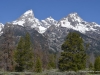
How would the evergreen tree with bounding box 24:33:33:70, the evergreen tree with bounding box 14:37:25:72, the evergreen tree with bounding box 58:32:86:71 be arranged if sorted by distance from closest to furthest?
the evergreen tree with bounding box 58:32:86:71, the evergreen tree with bounding box 14:37:25:72, the evergreen tree with bounding box 24:33:33:70

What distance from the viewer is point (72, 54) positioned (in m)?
54.0

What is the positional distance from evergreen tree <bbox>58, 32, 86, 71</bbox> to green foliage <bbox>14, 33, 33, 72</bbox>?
22.1 metres

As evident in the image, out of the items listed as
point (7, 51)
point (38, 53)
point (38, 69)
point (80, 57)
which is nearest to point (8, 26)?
point (7, 51)

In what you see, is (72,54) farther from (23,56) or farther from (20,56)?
(20,56)

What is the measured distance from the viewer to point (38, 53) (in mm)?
85188

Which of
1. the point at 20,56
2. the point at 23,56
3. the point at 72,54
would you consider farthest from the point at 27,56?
the point at 72,54

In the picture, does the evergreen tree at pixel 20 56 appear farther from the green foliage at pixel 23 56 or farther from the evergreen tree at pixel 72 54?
the evergreen tree at pixel 72 54

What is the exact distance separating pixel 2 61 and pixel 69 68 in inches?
629

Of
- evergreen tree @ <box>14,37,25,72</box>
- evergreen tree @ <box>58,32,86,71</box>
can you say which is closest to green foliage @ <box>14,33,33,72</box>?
evergreen tree @ <box>14,37,25,72</box>

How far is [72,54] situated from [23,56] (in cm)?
2468

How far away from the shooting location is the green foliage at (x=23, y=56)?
243 ft

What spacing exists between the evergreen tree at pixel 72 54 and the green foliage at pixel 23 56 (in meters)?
22.1

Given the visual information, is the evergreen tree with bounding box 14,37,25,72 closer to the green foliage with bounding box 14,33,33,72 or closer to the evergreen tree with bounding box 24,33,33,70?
the green foliage with bounding box 14,33,33,72

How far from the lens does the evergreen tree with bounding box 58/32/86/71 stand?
176ft
